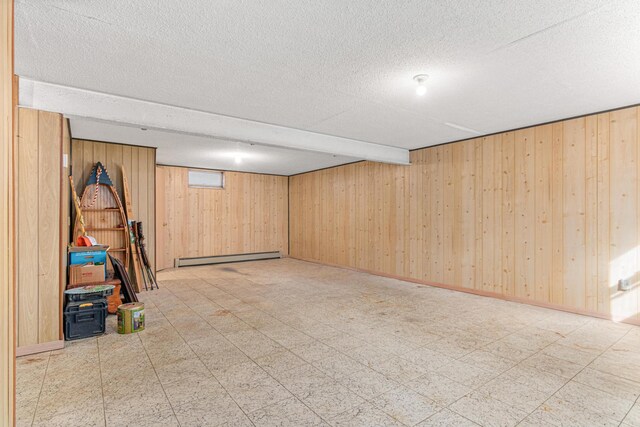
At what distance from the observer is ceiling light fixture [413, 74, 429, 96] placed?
2.80 m

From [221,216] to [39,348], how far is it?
18.2 ft

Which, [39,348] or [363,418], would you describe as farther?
[39,348]

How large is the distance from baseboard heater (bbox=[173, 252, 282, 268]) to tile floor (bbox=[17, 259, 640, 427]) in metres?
3.41

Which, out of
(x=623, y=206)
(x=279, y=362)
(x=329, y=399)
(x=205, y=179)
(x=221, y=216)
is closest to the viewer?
(x=329, y=399)

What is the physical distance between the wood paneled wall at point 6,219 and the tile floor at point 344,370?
0.88 m

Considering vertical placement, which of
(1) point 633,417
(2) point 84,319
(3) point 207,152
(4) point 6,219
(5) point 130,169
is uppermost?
(3) point 207,152

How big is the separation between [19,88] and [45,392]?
2.54m

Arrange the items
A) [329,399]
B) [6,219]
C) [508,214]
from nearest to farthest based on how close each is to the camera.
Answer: [6,219] → [329,399] → [508,214]

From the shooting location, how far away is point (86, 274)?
3.71 meters

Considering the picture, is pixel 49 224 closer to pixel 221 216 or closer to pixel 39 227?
pixel 39 227

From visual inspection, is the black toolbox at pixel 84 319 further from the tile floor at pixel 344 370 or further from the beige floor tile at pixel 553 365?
the beige floor tile at pixel 553 365

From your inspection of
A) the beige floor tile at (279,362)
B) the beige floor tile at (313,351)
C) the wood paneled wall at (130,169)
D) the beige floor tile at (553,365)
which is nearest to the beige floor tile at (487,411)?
the beige floor tile at (553,365)

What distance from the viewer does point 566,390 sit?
7.52ft

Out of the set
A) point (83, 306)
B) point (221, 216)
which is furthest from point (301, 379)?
point (221, 216)
